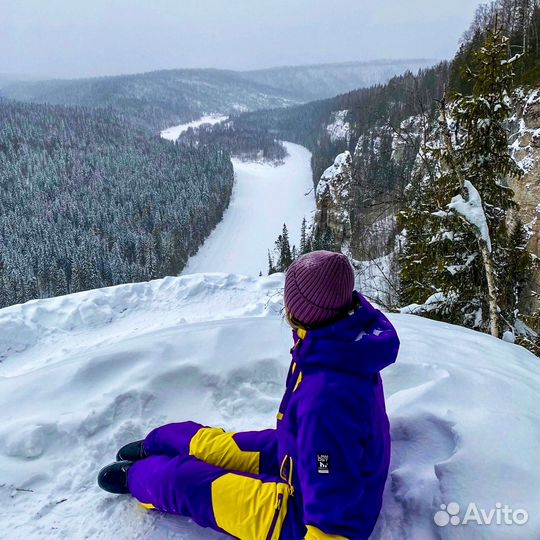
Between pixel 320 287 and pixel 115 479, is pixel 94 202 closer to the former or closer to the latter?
pixel 115 479

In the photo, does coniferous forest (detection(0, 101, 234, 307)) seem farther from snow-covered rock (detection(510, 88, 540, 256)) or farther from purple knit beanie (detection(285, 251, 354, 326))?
purple knit beanie (detection(285, 251, 354, 326))

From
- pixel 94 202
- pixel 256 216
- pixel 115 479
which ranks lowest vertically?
pixel 256 216

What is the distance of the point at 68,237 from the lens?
266 feet

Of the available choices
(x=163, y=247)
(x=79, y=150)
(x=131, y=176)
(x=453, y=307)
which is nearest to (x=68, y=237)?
(x=163, y=247)

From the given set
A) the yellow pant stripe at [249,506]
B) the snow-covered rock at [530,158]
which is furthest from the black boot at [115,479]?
the snow-covered rock at [530,158]

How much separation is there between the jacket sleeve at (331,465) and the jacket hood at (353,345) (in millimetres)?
158

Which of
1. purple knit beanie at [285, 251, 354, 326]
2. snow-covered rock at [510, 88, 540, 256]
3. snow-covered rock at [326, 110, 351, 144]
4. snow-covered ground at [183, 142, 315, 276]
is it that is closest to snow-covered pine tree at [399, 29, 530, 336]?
purple knit beanie at [285, 251, 354, 326]

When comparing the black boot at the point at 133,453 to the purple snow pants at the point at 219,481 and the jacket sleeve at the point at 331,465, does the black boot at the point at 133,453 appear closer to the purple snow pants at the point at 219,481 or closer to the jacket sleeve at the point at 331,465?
the purple snow pants at the point at 219,481

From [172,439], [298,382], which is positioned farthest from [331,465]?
[172,439]

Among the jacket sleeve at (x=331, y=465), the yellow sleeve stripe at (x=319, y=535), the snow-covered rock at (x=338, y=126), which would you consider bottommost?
the yellow sleeve stripe at (x=319, y=535)

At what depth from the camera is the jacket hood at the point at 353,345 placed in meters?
2.02

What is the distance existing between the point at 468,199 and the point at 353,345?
5.19 meters

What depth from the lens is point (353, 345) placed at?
6.61 feet

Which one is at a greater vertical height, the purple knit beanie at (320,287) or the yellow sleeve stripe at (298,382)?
the purple knit beanie at (320,287)
